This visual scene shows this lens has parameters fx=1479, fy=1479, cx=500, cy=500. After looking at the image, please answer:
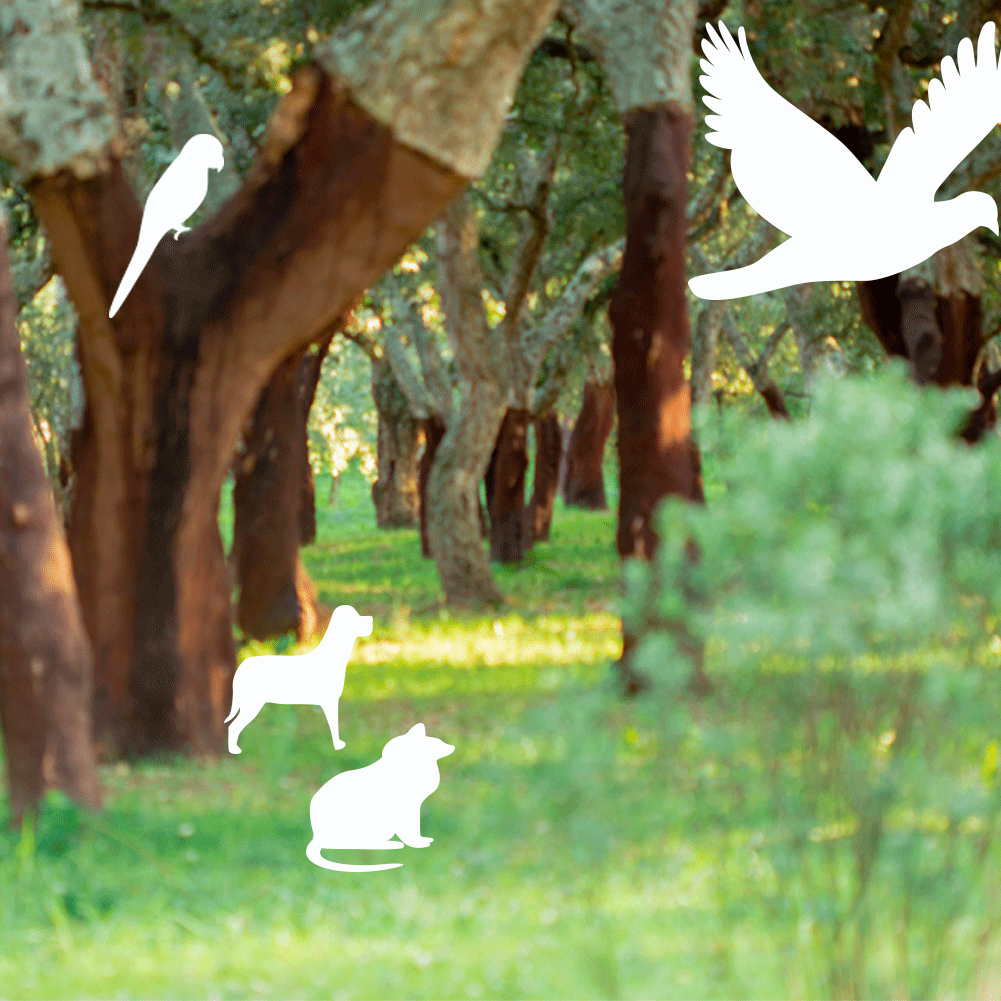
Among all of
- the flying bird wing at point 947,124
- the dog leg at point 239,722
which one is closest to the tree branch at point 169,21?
the flying bird wing at point 947,124

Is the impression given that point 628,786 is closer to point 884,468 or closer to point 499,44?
point 884,468

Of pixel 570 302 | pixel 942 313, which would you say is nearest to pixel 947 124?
pixel 942 313

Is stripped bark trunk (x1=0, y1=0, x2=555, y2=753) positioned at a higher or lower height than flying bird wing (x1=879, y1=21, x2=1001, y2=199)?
lower

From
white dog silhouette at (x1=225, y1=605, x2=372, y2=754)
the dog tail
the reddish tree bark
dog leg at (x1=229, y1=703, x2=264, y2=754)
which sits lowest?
the dog tail

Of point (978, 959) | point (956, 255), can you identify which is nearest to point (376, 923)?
point (978, 959)

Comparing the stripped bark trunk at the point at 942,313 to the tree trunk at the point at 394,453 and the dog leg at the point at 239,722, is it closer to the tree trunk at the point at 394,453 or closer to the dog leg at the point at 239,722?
the dog leg at the point at 239,722

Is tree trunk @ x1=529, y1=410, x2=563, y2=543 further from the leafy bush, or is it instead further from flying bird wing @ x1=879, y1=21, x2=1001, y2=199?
the leafy bush

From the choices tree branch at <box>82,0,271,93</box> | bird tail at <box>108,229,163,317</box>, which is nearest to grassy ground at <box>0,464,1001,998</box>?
bird tail at <box>108,229,163,317</box>

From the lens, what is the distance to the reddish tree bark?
923cm

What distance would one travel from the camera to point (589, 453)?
3206cm

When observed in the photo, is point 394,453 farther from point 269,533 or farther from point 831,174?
point 831,174

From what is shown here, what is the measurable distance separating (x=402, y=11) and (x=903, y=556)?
4.69 meters

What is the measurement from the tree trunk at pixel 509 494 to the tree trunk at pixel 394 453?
683 centimetres

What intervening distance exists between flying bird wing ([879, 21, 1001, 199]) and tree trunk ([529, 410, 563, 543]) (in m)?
14.2
